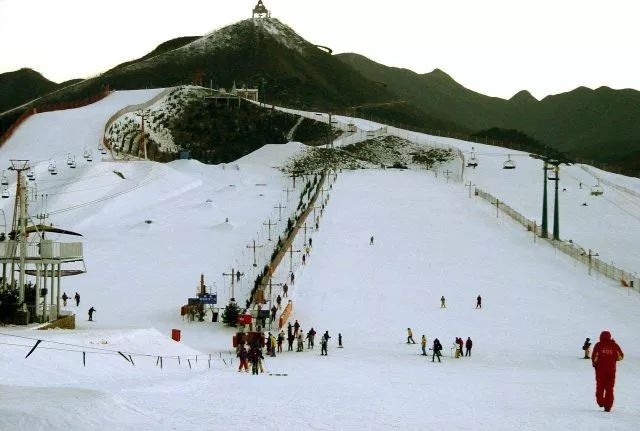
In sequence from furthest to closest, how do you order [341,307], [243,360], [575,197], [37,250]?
[575,197] → [341,307] → [37,250] → [243,360]

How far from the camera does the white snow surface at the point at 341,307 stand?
35.4 feet

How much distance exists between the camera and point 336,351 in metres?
23.0

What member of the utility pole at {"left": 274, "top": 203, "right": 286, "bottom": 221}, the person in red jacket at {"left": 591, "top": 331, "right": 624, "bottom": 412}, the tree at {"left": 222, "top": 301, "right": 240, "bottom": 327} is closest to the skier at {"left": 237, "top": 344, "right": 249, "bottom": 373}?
the person in red jacket at {"left": 591, "top": 331, "right": 624, "bottom": 412}

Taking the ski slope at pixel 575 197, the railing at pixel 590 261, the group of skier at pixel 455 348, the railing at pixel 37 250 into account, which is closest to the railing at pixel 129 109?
the ski slope at pixel 575 197

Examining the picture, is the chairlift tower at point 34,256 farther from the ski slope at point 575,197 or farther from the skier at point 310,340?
the ski slope at point 575,197

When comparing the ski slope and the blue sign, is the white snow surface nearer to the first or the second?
the ski slope

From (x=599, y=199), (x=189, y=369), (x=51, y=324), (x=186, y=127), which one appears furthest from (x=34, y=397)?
(x=186, y=127)

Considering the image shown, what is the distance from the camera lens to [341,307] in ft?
94.9

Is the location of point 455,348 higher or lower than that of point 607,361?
lower

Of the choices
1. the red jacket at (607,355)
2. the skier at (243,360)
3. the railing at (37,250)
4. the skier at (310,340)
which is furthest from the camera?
the skier at (310,340)

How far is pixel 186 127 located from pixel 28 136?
26217mm

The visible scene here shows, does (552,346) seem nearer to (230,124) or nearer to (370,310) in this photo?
(370,310)

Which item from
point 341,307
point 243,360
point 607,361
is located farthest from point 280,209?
point 607,361

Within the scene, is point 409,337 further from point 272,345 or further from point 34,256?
point 34,256
